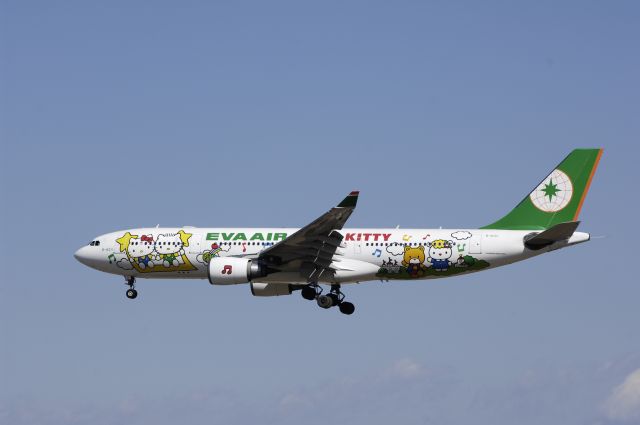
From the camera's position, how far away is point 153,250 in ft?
206

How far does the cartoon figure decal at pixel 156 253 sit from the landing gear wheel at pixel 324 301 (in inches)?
279

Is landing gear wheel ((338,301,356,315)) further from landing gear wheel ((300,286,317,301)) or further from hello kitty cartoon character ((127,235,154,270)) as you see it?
hello kitty cartoon character ((127,235,154,270))

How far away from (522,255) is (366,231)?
8.40 metres

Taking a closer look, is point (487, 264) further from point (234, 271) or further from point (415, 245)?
point (234, 271)

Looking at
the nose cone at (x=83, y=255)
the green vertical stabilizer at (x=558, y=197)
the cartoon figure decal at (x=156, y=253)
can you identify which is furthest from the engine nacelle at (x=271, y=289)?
the green vertical stabilizer at (x=558, y=197)

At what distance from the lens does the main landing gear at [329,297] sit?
2413 inches

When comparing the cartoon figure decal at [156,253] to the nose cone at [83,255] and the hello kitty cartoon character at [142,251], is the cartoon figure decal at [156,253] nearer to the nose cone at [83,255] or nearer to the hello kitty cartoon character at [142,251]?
the hello kitty cartoon character at [142,251]

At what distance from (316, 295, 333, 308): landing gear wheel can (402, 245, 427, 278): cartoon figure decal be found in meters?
4.47

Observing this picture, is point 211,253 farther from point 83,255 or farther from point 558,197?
point 558,197

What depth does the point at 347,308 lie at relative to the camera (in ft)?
206

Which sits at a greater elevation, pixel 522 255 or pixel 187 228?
pixel 187 228

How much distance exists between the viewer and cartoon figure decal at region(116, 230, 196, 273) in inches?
2454

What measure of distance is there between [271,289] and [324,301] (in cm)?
380

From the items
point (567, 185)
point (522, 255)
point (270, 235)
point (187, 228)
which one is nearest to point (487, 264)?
point (522, 255)
